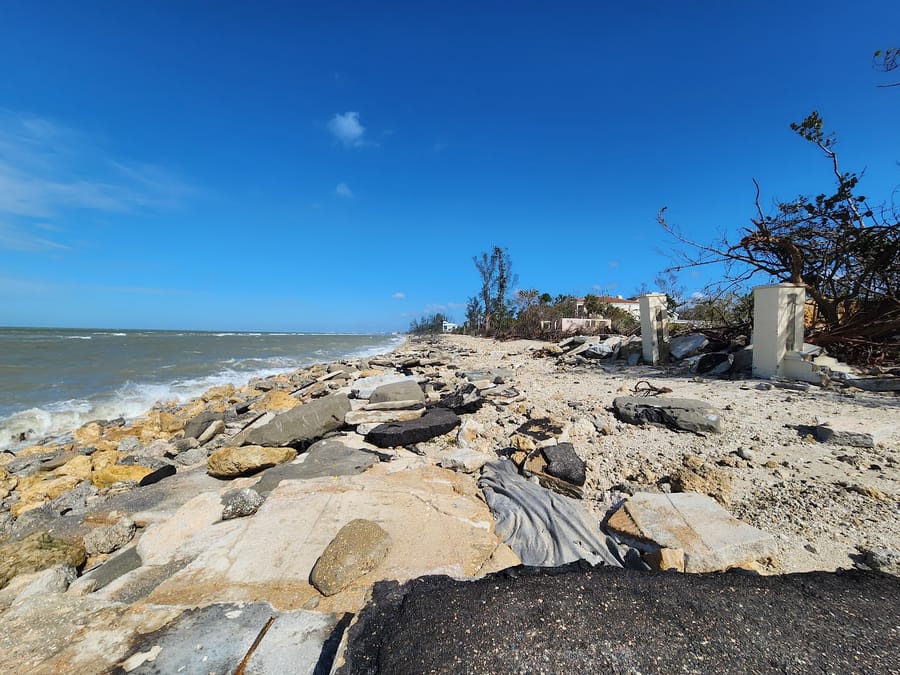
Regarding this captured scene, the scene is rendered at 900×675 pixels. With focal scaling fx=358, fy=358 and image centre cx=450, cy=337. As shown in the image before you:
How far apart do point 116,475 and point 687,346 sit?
11.1 meters

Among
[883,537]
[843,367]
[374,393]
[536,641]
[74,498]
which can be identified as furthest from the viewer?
[843,367]

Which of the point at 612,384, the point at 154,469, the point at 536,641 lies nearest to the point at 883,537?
the point at 536,641

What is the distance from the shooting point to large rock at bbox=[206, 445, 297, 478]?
385cm

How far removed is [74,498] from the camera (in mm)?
3967

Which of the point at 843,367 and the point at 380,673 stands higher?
the point at 843,367

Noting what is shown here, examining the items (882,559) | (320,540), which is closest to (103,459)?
(320,540)

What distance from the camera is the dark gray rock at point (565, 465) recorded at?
326 centimetres

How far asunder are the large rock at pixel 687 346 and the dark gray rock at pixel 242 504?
9.48 metres

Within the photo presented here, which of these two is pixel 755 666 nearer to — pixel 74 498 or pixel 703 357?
pixel 74 498

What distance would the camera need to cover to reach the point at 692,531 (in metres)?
2.27

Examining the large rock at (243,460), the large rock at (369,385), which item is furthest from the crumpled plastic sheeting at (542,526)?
the large rock at (369,385)

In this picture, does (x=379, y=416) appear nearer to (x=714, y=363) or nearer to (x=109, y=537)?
(x=109, y=537)

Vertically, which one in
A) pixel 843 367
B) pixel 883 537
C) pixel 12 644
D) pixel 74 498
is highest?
pixel 843 367

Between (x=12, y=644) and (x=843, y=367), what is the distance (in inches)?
407
